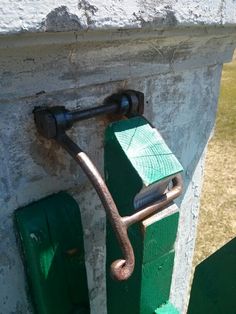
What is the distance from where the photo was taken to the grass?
12.0 ft

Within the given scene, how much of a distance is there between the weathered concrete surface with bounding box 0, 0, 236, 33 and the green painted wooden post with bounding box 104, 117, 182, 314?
9.7 inches

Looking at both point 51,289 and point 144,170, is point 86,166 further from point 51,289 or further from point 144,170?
point 51,289

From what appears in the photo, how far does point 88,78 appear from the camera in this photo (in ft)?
3.13

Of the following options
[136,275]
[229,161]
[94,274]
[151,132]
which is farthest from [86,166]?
[229,161]

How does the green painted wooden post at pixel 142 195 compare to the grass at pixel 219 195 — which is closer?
the green painted wooden post at pixel 142 195

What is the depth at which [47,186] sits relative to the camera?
102 cm

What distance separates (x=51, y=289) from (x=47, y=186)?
0.28 meters

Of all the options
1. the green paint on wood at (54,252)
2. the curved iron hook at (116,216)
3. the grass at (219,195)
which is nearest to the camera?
the curved iron hook at (116,216)

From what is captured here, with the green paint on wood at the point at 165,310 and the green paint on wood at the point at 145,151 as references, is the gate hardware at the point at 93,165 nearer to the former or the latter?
the green paint on wood at the point at 145,151

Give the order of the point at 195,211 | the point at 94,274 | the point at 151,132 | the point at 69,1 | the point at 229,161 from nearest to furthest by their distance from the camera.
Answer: the point at 69,1, the point at 151,132, the point at 94,274, the point at 195,211, the point at 229,161

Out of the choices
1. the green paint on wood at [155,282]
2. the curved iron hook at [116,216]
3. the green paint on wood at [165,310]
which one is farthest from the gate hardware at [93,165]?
the green paint on wood at [165,310]

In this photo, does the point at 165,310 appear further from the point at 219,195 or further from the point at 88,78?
the point at 219,195

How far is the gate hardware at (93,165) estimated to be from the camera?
802mm

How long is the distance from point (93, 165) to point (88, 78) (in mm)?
239
